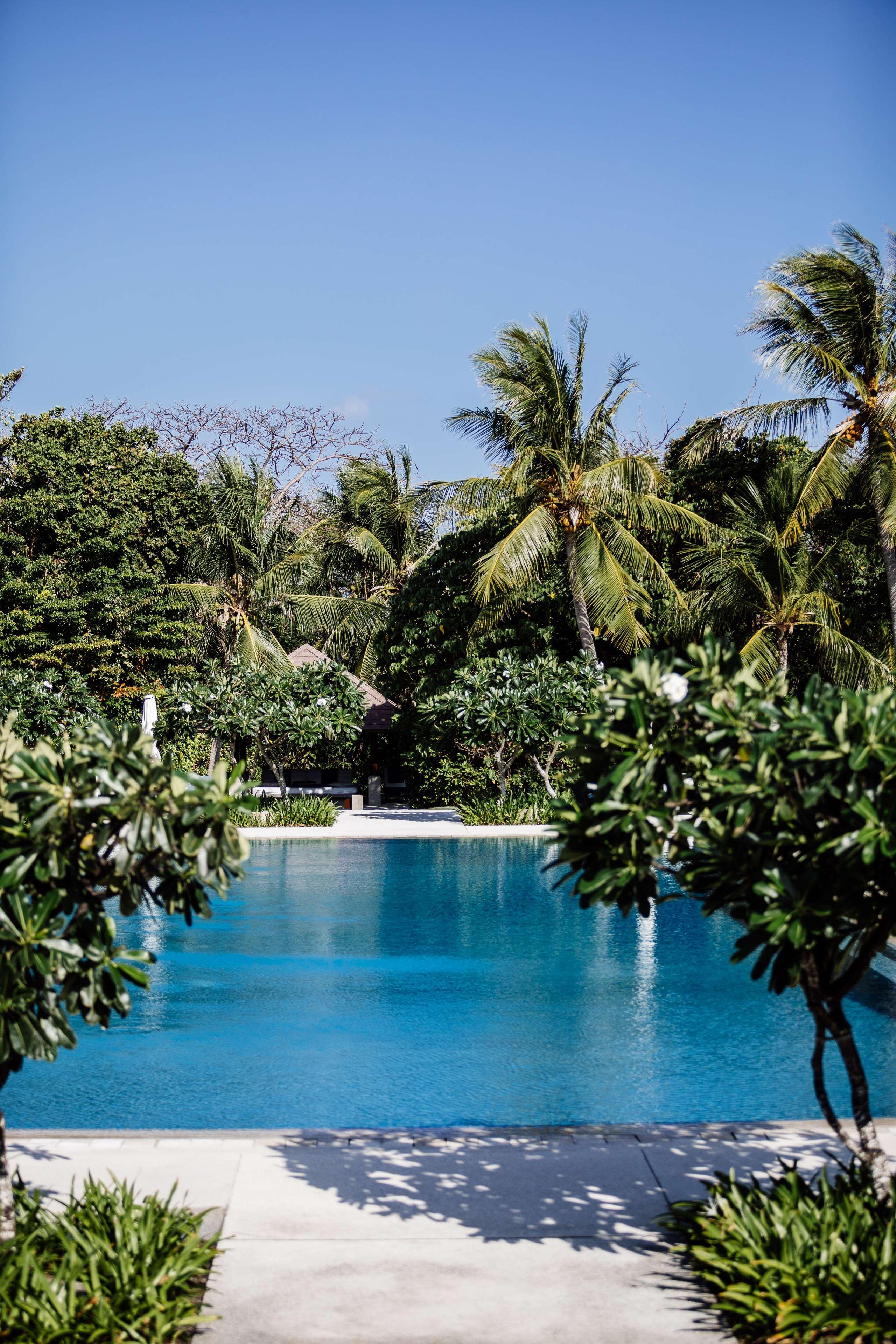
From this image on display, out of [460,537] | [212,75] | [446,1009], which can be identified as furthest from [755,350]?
[446,1009]

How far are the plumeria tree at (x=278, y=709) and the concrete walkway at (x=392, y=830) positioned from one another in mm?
1841

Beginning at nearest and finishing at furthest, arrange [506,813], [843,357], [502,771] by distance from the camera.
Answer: [843,357]
[506,813]
[502,771]

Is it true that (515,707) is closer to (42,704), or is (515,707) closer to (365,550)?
(42,704)

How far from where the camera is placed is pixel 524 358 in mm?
22875

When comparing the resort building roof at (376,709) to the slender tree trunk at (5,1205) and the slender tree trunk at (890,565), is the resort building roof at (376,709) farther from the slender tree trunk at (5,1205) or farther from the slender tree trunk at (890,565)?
the slender tree trunk at (5,1205)

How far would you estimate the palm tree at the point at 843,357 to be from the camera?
20.6 metres

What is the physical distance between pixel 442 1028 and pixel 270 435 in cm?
3793

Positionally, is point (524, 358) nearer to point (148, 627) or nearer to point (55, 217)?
point (55, 217)

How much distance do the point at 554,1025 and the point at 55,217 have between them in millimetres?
19056

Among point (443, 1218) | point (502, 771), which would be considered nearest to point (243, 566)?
point (502, 771)

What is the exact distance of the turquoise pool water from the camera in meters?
7.59

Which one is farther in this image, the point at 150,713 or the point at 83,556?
the point at 83,556

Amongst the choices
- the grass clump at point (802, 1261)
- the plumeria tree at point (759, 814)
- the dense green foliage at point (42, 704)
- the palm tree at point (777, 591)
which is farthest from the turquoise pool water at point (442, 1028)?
the dense green foliage at point (42, 704)

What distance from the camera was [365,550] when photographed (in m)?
32.3
